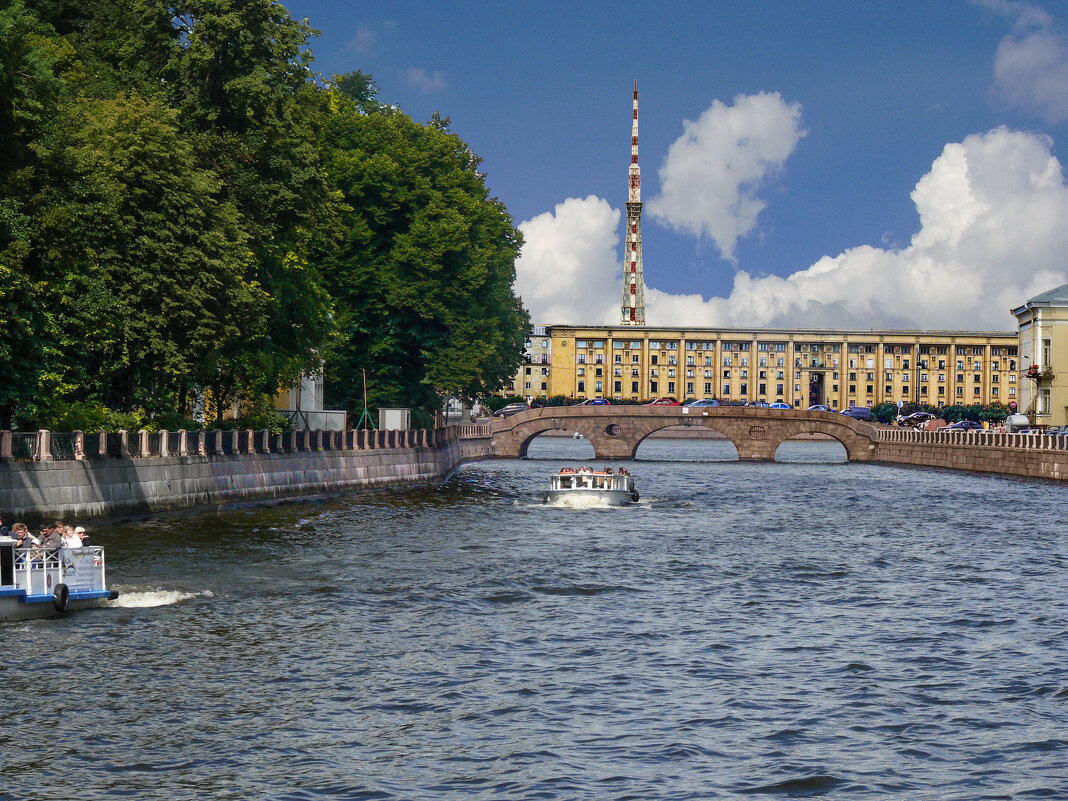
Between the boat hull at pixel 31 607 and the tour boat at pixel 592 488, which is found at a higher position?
the tour boat at pixel 592 488

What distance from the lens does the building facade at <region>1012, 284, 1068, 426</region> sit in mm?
110625

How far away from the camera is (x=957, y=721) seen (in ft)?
71.5

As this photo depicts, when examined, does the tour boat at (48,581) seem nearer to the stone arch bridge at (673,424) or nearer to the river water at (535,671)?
the river water at (535,671)

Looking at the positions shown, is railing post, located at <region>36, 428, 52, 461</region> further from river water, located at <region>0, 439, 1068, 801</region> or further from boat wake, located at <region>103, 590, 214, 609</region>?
boat wake, located at <region>103, 590, 214, 609</region>

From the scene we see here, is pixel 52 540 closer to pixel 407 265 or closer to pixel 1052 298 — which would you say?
pixel 407 265

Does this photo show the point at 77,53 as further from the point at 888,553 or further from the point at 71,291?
the point at 888,553

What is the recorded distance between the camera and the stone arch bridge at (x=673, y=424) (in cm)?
12719

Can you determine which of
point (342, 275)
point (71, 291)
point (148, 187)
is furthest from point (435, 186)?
point (71, 291)

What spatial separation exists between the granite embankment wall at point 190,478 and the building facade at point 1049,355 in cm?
5951

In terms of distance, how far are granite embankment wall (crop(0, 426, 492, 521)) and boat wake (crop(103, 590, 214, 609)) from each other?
372 inches

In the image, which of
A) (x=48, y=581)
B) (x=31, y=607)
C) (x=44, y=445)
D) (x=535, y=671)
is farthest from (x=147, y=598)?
(x=44, y=445)

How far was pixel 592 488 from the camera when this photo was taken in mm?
66938

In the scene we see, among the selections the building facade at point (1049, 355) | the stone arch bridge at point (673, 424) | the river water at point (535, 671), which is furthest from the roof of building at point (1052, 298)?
the river water at point (535, 671)

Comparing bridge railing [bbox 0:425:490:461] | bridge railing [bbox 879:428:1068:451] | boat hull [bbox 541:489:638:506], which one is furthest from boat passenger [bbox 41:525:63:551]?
bridge railing [bbox 879:428:1068:451]
